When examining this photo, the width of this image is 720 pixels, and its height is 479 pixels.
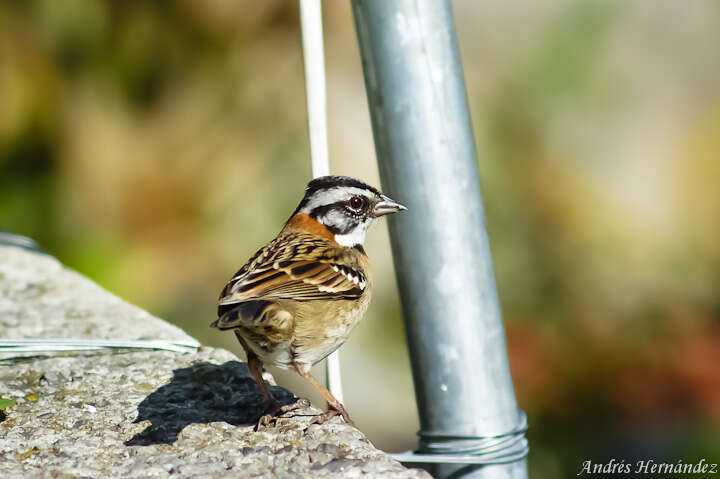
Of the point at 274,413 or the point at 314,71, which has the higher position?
the point at 314,71

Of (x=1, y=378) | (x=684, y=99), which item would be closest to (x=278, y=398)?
(x=1, y=378)

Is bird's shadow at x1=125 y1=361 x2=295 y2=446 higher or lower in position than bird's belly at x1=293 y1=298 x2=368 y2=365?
lower

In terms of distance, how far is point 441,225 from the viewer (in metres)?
2.29

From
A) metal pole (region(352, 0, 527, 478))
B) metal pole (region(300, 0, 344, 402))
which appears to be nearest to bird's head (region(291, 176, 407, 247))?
metal pole (region(300, 0, 344, 402))

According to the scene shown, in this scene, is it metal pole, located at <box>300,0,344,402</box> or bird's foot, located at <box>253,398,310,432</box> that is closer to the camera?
bird's foot, located at <box>253,398,310,432</box>

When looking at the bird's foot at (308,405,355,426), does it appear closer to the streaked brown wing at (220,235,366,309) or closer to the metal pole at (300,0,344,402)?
the streaked brown wing at (220,235,366,309)

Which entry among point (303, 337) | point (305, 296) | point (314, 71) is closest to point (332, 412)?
point (303, 337)

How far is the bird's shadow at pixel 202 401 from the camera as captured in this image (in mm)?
2266

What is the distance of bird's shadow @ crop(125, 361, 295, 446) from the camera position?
2266mm

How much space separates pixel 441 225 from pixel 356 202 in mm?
828

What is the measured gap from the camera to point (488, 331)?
7.61 feet

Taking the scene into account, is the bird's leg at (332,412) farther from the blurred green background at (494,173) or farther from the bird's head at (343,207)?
the blurred green background at (494,173)

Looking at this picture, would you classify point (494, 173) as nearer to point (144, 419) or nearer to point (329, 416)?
point (329, 416)

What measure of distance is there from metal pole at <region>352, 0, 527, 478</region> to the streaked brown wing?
444 millimetres
